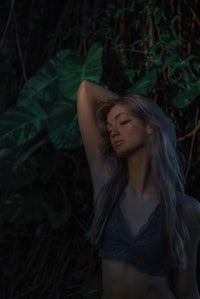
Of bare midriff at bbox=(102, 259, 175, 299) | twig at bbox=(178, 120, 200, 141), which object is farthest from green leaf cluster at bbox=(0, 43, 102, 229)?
bare midriff at bbox=(102, 259, 175, 299)

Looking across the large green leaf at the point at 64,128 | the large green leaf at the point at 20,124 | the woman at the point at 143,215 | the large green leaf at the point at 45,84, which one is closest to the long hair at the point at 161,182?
the woman at the point at 143,215

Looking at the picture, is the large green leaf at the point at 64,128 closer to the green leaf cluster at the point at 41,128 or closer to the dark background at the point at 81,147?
the green leaf cluster at the point at 41,128

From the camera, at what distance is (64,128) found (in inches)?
91.9

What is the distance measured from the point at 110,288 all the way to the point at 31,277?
1.13 m

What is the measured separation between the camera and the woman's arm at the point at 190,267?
1798 millimetres

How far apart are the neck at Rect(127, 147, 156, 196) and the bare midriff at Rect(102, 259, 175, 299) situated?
8.8 inches

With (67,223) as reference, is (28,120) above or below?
above

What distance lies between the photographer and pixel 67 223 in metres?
2.80

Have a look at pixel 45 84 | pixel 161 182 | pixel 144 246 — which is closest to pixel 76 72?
pixel 45 84

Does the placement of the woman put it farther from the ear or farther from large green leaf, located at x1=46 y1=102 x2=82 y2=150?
large green leaf, located at x1=46 y1=102 x2=82 y2=150

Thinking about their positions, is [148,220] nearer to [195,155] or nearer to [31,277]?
[195,155]

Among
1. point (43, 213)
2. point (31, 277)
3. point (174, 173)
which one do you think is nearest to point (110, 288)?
point (174, 173)

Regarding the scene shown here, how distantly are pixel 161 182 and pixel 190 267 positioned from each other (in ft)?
0.84

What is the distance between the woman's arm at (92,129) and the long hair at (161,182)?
7 centimetres
